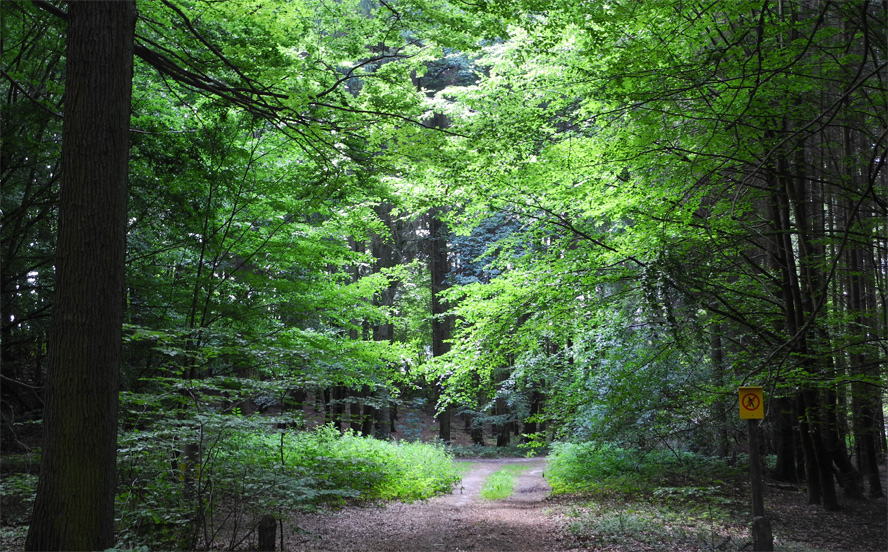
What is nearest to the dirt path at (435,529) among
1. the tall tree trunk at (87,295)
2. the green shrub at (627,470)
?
the green shrub at (627,470)

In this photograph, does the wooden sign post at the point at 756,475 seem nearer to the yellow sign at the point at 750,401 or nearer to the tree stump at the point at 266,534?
the yellow sign at the point at 750,401

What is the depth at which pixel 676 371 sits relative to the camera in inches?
488

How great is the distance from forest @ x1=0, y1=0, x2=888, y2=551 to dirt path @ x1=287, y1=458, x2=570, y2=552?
62 cm

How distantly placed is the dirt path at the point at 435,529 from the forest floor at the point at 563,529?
14 millimetres

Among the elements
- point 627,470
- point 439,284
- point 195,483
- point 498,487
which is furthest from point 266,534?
point 439,284

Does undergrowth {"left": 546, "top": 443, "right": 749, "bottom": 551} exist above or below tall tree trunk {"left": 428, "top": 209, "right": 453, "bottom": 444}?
below

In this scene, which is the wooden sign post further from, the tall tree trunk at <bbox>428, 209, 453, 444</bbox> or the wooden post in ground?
the tall tree trunk at <bbox>428, 209, 453, 444</bbox>

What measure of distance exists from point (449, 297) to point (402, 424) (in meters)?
22.7

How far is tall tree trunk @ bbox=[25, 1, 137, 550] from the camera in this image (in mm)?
4055

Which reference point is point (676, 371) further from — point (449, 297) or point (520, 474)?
point (520, 474)

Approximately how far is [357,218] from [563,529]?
20.2 feet

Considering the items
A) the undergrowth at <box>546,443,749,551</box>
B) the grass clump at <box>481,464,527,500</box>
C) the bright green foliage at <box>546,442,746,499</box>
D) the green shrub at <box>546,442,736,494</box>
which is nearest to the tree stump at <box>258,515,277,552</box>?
the undergrowth at <box>546,443,749,551</box>

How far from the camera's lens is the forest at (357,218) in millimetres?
4418

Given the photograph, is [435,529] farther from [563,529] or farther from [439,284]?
[439,284]
